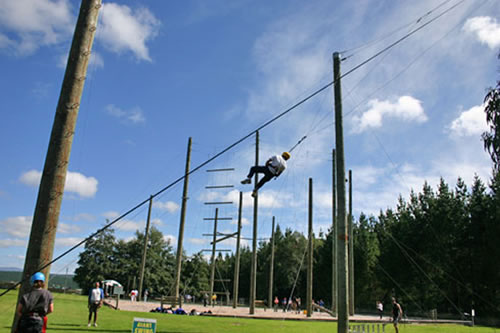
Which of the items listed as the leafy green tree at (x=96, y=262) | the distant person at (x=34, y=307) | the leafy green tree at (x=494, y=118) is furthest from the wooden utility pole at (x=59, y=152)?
the leafy green tree at (x=96, y=262)

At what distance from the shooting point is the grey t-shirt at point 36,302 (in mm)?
4242

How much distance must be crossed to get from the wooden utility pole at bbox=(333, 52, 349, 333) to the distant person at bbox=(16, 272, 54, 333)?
22.4ft

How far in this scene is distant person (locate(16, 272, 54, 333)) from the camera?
166 inches

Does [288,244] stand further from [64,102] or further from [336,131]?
[64,102]

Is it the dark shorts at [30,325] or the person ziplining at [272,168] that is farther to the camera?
the person ziplining at [272,168]

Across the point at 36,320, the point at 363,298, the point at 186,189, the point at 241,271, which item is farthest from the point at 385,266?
the point at 36,320

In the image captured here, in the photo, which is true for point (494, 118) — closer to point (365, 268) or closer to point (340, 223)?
point (340, 223)

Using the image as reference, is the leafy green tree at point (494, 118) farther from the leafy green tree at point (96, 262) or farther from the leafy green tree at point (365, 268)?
the leafy green tree at point (96, 262)

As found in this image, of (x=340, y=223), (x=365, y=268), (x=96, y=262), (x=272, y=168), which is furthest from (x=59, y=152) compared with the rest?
(x=96, y=262)

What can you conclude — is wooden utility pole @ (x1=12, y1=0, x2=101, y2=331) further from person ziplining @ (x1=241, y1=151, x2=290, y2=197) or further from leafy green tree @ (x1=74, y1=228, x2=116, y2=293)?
leafy green tree @ (x1=74, y1=228, x2=116, y2=293)

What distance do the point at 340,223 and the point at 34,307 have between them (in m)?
7.28

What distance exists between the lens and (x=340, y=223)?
9844 mm

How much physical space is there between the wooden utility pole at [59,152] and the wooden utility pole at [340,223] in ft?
18.5

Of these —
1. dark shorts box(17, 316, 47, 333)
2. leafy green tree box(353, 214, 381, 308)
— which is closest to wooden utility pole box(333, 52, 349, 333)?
dark shorts box(17, 316, 47, 333)
